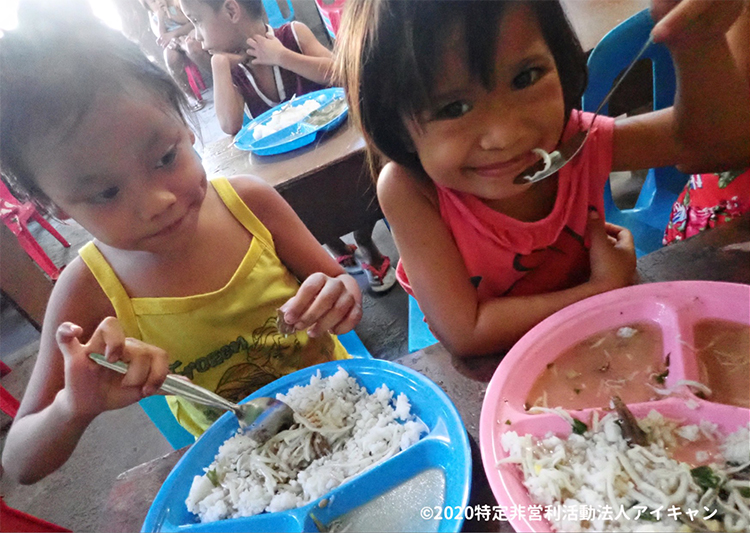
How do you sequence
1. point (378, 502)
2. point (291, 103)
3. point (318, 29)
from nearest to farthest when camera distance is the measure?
point (378, 502)
point (291, 103)
point (318, 29)

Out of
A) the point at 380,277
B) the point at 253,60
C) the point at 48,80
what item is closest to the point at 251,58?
the point at 253,60

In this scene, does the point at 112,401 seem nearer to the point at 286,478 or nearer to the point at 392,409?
the point at 286,478

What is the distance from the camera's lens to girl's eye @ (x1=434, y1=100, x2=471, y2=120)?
829 millimetres

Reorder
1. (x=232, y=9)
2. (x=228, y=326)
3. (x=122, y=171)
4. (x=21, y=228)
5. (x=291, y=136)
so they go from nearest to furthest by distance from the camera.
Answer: (x=122, y=171)
(x=228, y=326)
(x=291, y=136)
(x=232, y=9)
(x=21, y=228)

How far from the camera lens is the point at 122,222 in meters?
0.93

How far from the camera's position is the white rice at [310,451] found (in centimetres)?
81

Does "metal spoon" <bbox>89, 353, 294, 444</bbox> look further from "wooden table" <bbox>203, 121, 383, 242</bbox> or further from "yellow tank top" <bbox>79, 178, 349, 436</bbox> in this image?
"wooden table" <bbox>203, 121, 383, 242</bbox>

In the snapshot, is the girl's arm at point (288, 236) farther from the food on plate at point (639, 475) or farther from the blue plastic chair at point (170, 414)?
the food on plate at point (639, 475)

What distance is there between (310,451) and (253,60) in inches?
99.6

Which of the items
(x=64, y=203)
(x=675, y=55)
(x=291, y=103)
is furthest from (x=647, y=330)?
(x=291, y=103)

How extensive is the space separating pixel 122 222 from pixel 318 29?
6810 millimetres

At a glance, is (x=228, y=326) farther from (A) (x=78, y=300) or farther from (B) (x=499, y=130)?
(B) (x=499, y=130)

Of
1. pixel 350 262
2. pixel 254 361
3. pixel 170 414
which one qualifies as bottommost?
pixel 350 262

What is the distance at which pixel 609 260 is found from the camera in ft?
3.20
